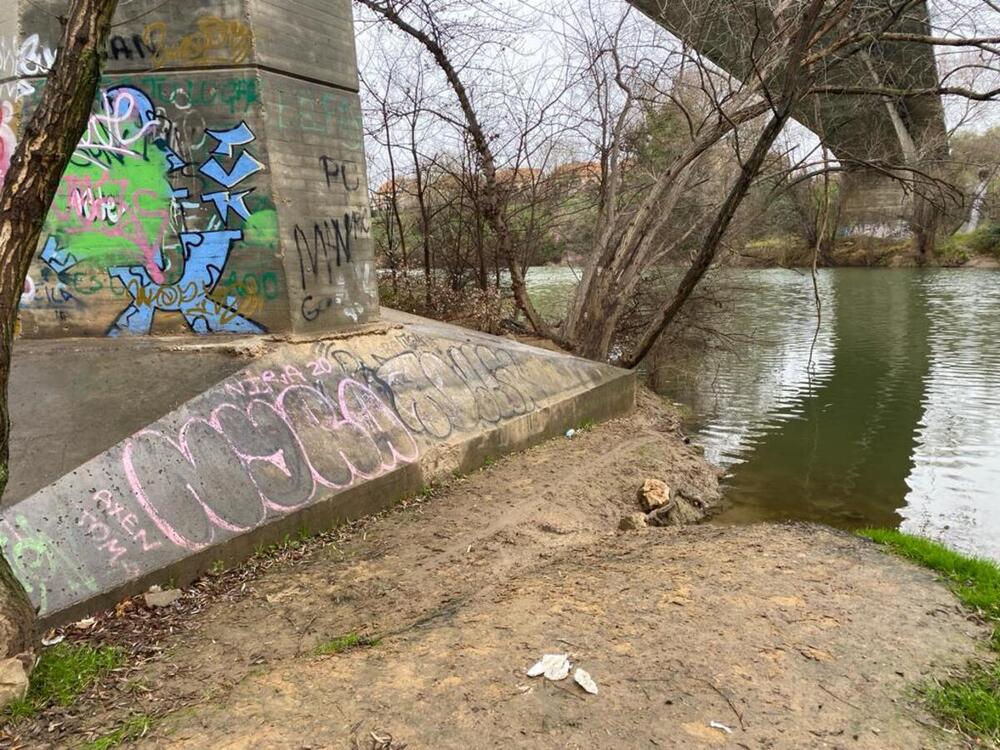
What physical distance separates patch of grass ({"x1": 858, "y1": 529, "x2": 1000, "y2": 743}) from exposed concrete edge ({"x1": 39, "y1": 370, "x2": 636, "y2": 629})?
3596 mm

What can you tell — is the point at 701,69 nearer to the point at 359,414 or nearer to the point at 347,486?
the point at 359,414

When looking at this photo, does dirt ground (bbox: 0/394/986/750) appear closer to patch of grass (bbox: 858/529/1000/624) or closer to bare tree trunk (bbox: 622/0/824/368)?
patch of grass (bbox: 858/529/1000/624)

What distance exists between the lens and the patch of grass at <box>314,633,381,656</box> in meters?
3.54

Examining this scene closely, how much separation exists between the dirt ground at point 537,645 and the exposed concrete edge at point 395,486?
159 millimetres

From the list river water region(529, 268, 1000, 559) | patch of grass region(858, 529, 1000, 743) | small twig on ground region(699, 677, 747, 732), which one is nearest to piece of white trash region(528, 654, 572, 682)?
small twig on ground region(699, 677, 747, 732)

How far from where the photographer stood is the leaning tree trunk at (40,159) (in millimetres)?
2889

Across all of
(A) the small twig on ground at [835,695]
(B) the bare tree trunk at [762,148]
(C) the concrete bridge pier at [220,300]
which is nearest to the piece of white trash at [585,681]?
(A) the small twig on ground at [835,695]

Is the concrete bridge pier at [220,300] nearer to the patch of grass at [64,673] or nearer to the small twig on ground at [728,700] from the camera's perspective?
the patch of grass at [64,673]

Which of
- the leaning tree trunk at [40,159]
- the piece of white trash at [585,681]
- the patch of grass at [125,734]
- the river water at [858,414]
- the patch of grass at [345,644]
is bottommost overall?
the river water at [858,414]

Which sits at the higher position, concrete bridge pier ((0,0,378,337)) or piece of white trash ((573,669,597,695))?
concrete bridge pier ((0,0,378,337))

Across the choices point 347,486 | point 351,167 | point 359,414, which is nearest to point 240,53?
point 351,167

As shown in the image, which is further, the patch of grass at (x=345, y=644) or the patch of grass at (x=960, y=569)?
the patch of grass at (x=960, y=569)

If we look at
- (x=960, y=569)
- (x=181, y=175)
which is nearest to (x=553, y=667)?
(x=960, y=569)

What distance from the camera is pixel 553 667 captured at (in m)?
3.21
